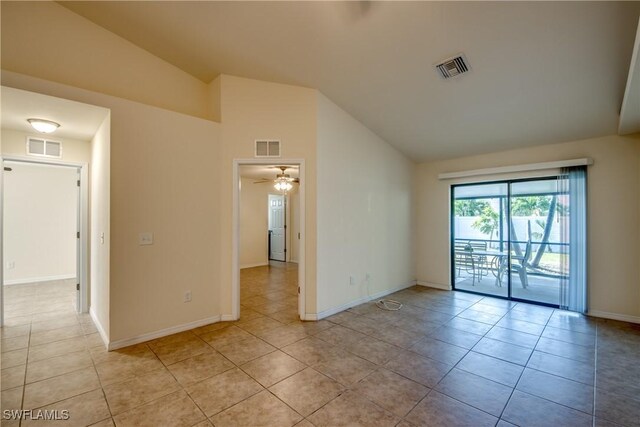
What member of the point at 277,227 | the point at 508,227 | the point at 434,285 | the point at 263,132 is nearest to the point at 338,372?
the point at 263,132

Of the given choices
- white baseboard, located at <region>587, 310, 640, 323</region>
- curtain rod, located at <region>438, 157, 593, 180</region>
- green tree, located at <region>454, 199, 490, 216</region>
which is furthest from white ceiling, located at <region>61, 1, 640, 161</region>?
white baseboard, located at <region>587, 310, 640, 323</region>

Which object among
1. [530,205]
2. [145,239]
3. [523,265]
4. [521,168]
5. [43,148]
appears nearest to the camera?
[145,239]

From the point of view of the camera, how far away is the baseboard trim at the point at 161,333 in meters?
2.92

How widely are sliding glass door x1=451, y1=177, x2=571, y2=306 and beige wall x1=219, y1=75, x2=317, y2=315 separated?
325 cm

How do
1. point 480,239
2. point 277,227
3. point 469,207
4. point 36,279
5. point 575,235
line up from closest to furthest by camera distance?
point 575,235 < point 480,239 < point 469,207 < point 36,279 < point 277,227

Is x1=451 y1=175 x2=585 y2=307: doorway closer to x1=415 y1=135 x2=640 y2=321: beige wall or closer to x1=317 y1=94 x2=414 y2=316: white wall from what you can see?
x1=415 y1=135 x2=640 y2=321: beige wall

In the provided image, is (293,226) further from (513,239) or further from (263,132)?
(513,239)

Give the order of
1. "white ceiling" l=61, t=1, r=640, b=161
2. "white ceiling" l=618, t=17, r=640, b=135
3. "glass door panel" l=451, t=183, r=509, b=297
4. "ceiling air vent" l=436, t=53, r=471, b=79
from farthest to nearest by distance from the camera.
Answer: "glass door panel" l=451, t=183, r=509, b=297 → "ceiling air vent" l=436, t=53, r=471, b=79 → "white ceiling" l=61, t=1, r=640, b=161 → "white ceiling" l=618, t=17, r=640, b=135

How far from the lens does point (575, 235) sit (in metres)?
4.02

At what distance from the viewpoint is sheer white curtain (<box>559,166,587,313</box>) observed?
156 inches

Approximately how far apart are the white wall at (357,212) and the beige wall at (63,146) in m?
3.39

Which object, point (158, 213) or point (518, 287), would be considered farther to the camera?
point (518, 287)

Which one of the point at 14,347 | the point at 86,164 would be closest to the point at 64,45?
the point at 86,164

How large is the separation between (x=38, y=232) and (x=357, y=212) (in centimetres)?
663
